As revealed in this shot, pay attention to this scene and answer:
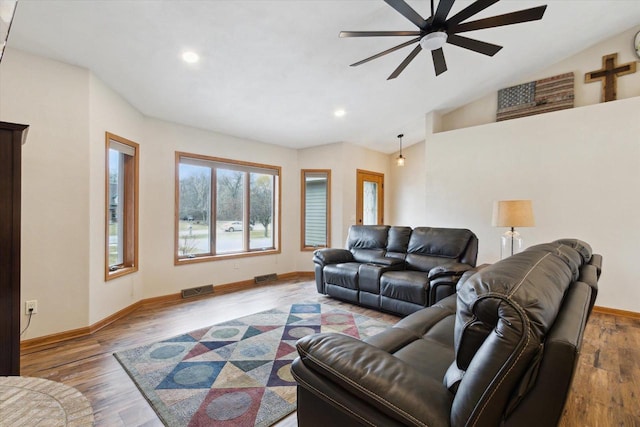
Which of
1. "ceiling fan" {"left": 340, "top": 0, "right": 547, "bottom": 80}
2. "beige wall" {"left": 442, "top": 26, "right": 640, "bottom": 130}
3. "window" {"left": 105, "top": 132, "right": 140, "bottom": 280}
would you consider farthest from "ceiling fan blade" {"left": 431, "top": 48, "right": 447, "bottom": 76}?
"window" {"left": 105, "top": 132, "right": 140, "bottom": 280}

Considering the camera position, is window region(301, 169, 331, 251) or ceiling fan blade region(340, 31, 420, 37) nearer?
ceiling fan blade region(340, 31, 420, 37)

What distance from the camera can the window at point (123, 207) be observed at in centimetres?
358

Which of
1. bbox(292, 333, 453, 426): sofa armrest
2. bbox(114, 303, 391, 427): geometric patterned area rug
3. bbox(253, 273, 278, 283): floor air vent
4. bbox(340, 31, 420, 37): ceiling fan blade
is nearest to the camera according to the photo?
bbox(292, 333, 453, 426): sofa armrest

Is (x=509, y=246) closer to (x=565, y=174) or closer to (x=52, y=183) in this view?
(x=565, y=174)

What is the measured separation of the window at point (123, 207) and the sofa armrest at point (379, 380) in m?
3.27

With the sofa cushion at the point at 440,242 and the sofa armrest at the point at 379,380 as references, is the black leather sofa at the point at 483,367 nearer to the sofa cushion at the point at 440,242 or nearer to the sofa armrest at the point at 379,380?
the sofa armrest at the point at 379,380

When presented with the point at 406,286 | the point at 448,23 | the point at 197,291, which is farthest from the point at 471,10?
the point at 197,291

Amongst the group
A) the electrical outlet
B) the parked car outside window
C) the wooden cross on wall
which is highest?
the wooden cross on wall

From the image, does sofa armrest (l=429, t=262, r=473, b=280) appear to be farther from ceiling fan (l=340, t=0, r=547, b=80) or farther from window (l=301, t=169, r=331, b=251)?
window (l=301, t=169, r=331, b=251)

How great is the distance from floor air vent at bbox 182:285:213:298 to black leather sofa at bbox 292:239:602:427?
354cm

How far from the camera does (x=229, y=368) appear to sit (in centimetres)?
232

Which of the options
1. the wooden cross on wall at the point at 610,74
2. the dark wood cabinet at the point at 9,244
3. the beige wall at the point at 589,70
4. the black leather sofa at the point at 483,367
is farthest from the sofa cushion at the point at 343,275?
the wooden cross on wall at the point at 610,74

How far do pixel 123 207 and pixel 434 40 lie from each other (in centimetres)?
391

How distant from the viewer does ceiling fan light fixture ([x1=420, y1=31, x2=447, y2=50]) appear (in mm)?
2262
